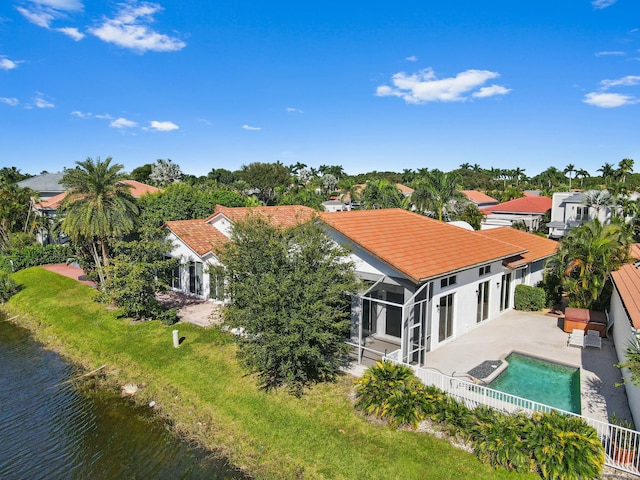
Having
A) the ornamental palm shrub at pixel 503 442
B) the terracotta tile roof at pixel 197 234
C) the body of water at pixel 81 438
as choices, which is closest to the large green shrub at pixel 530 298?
the ornamental palm shrub at pixel 503 442

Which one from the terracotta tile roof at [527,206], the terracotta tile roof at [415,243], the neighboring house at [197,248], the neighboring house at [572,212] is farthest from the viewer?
the terracotta tile roof at [527,206]

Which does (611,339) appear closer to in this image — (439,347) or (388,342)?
(439,347)

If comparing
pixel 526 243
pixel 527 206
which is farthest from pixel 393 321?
pixel 527 206

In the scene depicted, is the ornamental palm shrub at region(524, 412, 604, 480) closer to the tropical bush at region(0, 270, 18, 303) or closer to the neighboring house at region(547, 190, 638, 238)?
the tropical bush at region(0, 270, 18, 303)

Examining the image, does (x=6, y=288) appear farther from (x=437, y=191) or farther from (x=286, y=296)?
(x=437, y=191)

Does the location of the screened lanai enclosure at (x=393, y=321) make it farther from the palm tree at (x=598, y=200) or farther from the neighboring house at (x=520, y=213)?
the neighboring house at (x=520, y=213)
